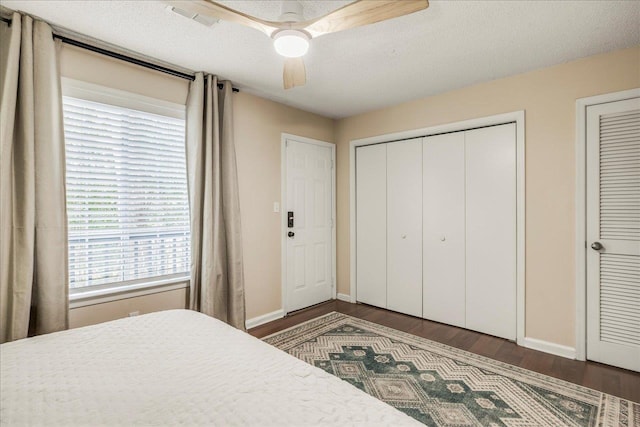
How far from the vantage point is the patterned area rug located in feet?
6.17

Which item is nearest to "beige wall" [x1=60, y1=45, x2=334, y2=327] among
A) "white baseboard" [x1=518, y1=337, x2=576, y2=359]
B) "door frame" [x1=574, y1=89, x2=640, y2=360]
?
"white baseboard" [x1=518, y1=337, x2=576, y2=359]

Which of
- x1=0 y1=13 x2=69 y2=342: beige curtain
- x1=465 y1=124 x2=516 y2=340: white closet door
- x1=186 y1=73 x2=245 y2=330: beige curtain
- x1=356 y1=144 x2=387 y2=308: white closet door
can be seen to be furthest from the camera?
x1=356 y1=144 x2=387 y2=308: white closet door

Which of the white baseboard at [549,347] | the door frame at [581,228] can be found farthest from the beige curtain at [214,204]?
the door frame at [581,228]

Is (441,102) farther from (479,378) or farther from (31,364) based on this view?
(31,364)

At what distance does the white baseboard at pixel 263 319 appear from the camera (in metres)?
3.29

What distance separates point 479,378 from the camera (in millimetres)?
2291

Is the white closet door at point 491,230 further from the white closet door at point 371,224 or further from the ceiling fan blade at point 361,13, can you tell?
the ceiling fan blade at point 361,13

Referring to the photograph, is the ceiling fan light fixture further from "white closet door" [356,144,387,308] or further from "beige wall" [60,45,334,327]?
"white closet door" [356,144,387,308]

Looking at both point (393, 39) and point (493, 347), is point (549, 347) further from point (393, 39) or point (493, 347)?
point (393, 39)

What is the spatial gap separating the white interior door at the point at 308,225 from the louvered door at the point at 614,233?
2.67 metres

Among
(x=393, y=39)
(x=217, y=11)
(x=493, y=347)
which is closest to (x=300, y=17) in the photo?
(x=217, y=11)

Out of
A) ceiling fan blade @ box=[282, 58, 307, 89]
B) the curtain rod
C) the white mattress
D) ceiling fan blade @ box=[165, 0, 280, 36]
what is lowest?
the white mattress

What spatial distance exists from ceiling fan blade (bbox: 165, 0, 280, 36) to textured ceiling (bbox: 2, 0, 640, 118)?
0.86 ft

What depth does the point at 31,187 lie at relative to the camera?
1938 millimetres
